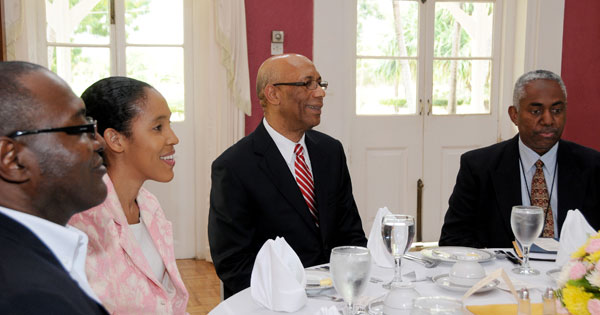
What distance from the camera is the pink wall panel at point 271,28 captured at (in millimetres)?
3979

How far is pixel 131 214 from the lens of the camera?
1.63 meters

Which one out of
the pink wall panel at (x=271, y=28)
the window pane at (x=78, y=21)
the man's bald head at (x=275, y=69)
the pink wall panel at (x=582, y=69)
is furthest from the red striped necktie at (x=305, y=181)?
the pink wall panel at (x=582, y=69)

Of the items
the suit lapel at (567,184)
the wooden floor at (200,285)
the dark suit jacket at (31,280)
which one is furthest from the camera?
the wooden floor at (200,285)

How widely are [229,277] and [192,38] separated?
2515 millimetres

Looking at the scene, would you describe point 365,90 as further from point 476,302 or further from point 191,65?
point 476,302

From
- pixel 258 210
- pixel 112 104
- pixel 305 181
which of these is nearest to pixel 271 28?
pixel 305 181

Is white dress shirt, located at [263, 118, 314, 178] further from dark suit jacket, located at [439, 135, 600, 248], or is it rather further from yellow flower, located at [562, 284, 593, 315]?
yellow flower, located at [562, 284, 593, 315]

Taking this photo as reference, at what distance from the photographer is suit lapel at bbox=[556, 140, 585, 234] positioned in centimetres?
209

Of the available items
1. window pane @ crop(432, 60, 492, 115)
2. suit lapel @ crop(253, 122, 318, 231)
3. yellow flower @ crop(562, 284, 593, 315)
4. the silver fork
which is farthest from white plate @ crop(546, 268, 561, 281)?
window pane @ crop(432, 60, 492, 115)

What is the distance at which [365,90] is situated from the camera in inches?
170

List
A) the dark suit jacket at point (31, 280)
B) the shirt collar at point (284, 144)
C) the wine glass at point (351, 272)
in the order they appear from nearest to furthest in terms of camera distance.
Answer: the dark suit jacket at point (31, 280) < the wine glass at point (351, 272) < the shirt collar at point (284, 144)

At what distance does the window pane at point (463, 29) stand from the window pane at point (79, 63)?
2.40 meters

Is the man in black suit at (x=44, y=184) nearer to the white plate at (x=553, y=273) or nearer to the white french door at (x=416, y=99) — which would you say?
the white plate at (x=553, y=273)

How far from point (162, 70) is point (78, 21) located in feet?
2.04
